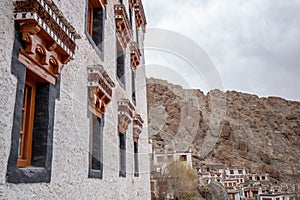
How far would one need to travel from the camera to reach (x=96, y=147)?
161 inches

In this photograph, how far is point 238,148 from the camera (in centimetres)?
5638

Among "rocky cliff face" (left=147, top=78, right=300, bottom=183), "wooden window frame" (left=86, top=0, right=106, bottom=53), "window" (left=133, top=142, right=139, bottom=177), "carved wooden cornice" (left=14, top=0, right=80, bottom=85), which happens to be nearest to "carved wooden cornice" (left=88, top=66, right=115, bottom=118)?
"wooden window frame" (left=86, top=0, right=106, bottom=53)

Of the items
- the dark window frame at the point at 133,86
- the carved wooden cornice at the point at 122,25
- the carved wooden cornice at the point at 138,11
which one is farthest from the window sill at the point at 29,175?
the carved wooden cornice at the point at 138,11

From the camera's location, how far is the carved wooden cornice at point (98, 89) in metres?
3.91

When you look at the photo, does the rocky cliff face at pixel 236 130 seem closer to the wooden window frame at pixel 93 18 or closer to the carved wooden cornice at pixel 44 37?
the wooden window frame at pixel 93 18

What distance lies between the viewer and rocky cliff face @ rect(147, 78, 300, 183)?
42.0 m

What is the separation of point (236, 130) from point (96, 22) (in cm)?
6163

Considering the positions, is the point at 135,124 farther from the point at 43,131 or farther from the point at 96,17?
the point at 43,131

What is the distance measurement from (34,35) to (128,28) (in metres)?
4.43

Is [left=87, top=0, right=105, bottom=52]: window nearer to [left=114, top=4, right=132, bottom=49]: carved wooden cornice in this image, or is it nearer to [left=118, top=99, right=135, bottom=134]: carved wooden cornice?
[left=114, top=4, right=132, bottom=49]: carved wooden cornice

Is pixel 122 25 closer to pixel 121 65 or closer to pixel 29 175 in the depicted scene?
pixel 121 65

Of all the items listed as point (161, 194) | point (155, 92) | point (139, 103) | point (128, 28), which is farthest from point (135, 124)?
point (155, 92)

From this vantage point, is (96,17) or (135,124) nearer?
(96,17)

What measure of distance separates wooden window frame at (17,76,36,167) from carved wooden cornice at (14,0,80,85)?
Answer: 17 centimetres
